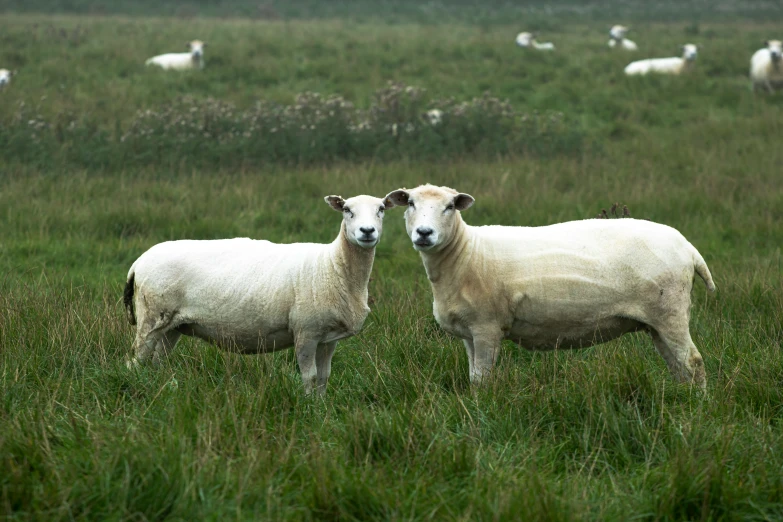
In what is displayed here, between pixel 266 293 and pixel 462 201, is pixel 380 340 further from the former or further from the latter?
pixel 462 201

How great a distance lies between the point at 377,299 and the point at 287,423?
267 centimetres

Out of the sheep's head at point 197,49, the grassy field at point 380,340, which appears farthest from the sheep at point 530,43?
the sheep's head at point 197,49

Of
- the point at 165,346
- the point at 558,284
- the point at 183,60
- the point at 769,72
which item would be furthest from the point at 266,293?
the point at 769,72

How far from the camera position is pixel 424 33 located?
23031mm

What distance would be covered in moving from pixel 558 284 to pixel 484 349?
53 centimetres

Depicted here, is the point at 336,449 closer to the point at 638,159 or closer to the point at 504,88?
the point at 638,159

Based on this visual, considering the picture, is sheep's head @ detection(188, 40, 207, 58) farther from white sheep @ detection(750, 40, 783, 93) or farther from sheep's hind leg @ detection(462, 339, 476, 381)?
sheep's hind leg @ detection(462, 339, 476, 381)

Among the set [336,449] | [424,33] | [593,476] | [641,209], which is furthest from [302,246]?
[424,33]

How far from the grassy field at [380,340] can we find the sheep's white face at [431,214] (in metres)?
0.70

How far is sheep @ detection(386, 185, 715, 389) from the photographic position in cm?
483

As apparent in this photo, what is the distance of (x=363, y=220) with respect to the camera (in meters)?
4.91

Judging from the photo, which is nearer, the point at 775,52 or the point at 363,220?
the point at 363,220

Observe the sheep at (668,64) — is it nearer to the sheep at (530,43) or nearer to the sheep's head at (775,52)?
the sheep's head at (775,52)

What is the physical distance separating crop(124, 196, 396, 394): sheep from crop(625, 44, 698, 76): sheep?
48.9ft
